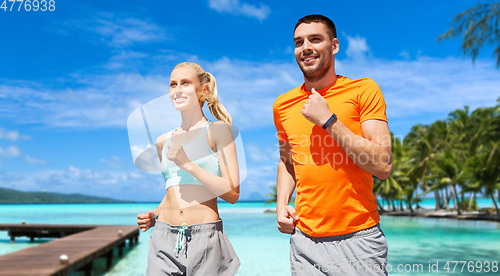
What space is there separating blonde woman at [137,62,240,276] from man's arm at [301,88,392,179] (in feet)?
2.36

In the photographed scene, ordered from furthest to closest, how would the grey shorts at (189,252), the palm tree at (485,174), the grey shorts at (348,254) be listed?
the palm tree at (485,174), the grey shorts at (189,252), the grey shorts at (348,254)

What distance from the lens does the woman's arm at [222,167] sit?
7.14 ft

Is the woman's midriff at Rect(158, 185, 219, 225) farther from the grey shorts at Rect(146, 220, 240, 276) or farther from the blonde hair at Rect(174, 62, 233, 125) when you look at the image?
the blonde hair at Rect(174, 62, 233, 125)

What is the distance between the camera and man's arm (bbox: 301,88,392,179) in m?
1.86

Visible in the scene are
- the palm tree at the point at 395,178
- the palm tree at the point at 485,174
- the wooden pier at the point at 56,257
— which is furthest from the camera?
the palm tree at the point at 395,178

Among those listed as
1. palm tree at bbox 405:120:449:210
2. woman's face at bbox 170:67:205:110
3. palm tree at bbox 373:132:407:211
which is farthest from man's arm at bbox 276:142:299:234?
palm tree at bbox 405:120:449:210

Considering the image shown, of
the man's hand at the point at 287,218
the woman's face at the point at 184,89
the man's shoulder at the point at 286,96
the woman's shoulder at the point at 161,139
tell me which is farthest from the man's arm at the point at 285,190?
the woman's shoulder at the point at 161,139

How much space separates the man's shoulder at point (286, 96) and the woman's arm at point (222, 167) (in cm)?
36

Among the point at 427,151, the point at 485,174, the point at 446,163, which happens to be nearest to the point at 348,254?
the point at 485,174

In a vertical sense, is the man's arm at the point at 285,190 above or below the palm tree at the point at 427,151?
below

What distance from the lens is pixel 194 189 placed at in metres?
2.38

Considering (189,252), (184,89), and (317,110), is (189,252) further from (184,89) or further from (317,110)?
(317,110)

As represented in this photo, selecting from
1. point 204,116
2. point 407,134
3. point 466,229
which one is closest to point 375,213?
point 204,116

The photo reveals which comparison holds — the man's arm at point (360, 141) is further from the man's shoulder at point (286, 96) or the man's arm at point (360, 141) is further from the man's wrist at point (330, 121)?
the man's shoulder at point (286, 96)
